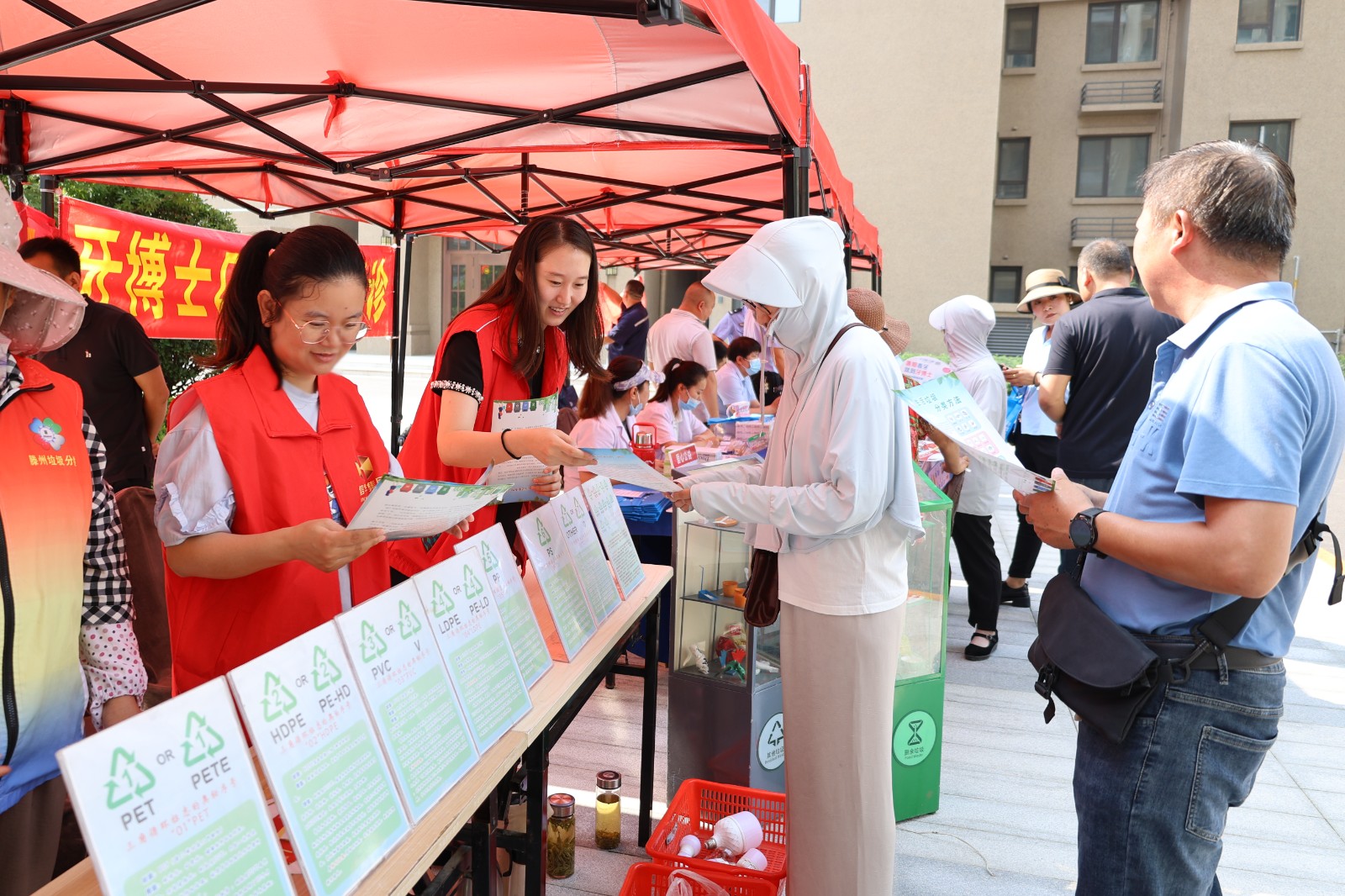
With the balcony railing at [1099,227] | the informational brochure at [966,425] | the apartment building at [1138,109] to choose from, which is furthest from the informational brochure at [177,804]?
the balcony railing at [1099,227]

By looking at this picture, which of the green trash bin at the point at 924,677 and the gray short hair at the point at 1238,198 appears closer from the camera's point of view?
the gray short hair at the point at 1238,198

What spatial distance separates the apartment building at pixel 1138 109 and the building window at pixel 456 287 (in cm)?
1396

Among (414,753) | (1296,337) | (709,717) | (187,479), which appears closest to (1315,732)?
(709,717)

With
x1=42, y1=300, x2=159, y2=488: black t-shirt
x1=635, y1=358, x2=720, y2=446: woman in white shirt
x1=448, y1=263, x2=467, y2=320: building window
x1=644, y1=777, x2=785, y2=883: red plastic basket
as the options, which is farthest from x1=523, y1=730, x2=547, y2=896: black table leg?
x1=448, y1=263, x2=467, y2=320: building window

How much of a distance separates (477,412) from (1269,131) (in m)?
21.6

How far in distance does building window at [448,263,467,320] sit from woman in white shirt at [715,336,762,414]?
16.8 meters

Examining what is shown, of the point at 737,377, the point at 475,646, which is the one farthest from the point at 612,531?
the point at 737,377

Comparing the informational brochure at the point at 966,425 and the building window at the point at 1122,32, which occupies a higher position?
the building window at the point at 1122,32

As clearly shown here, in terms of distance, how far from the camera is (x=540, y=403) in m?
2.48

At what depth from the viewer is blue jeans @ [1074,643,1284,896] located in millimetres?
1438

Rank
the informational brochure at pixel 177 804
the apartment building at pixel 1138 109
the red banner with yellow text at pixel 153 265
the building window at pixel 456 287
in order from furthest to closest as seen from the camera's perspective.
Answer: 1. the building window at pixel 456 287
2. the apartment building at pixel 1138 109
3. the red banner with yellow text at pixel 153 265
4. the informational brochure at pixel 177 804

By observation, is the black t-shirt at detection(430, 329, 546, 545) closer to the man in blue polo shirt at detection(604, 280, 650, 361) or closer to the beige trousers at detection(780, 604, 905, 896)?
the beige trousers at detection(780, 604, 905, 896)

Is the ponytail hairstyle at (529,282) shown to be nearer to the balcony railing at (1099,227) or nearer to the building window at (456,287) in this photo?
the balcony railing at (1099,227)

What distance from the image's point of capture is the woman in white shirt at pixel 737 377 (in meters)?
8.46
